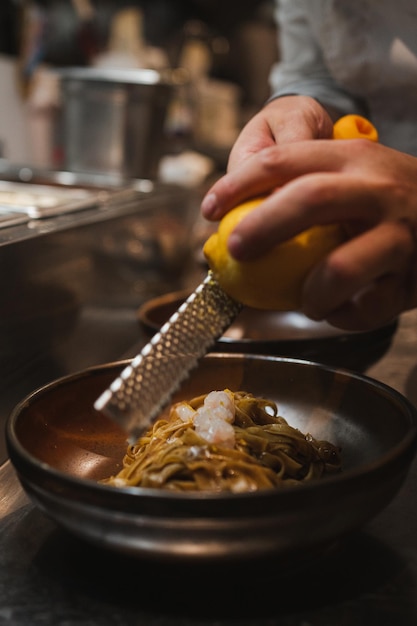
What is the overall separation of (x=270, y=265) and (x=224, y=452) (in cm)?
23

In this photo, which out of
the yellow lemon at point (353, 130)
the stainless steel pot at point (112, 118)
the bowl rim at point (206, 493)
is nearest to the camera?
the bowl rim at point (206, 493)

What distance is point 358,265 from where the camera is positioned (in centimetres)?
75

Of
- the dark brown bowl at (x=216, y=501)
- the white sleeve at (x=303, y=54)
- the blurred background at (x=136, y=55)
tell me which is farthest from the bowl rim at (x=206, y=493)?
the blurred background at (x=136, y=55)

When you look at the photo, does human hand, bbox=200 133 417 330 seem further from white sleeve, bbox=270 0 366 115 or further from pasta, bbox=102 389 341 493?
white sleeve, bbox=270 0 366 115

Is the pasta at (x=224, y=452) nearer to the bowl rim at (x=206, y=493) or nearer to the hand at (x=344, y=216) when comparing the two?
the bowl rim at (x=206, y=493)

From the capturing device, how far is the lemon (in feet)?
2.62

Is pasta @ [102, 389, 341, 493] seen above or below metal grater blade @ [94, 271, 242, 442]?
below

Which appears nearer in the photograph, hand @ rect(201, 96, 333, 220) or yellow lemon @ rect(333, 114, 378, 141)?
hand @ rect(201, 96, 333, 220)

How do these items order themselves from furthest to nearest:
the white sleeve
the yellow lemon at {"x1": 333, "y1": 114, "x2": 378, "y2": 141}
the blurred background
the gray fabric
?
the blurred background → the white sleeve → the gray fabric → the yellow lemon at {"x1": 333, "y1": 114, "x2": 378, "y2": 141}

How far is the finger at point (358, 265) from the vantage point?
2.48ft

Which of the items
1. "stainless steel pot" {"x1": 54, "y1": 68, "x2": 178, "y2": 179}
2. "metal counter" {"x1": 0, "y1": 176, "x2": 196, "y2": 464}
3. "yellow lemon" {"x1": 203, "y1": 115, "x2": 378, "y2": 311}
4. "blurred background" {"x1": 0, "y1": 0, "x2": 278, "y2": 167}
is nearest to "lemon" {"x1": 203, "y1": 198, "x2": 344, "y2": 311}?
"yellow lemon" {"x1": 203, "y1": 115, "x2": 378, "y2": 311}

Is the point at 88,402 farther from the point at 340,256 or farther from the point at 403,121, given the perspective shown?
the point at 403,121

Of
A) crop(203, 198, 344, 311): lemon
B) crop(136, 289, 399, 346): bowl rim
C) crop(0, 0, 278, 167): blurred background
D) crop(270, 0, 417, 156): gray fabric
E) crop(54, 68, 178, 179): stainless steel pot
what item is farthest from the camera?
crop(0, 0, 278, 167): blurred background

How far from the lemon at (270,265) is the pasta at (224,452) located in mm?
167
